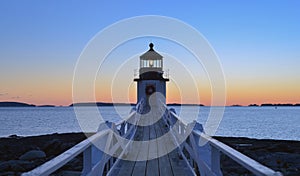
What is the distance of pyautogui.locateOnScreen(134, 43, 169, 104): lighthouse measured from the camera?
28.2 meters

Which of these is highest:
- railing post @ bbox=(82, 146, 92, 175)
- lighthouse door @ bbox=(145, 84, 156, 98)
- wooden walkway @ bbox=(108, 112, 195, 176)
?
lighthouse door @ bbox=(145, 84, 156, 98)

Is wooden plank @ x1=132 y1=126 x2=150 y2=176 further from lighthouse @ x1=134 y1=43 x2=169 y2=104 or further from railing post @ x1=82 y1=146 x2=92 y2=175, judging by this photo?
lighthouse @ x1=134 y1=43 x2=169 y2=104

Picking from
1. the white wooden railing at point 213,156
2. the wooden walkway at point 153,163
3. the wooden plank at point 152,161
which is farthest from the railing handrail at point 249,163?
the wooden plank at point 152,161

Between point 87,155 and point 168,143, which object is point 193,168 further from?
point 168,143

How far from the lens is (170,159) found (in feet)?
28.5

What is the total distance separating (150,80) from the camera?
2838 cm

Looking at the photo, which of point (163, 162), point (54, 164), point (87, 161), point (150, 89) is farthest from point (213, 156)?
point (150, 89)

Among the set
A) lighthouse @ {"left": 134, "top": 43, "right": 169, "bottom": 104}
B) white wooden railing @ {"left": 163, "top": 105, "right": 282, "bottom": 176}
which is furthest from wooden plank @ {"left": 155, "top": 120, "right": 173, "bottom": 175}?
lighthouse @ {"left": 134, "top": 43, "right": 169, "bottom": 104}

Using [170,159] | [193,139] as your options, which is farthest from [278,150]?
[193,139]

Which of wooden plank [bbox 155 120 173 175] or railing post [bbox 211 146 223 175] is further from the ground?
railing post [bbox 211 146 223 175]

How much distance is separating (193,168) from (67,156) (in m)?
4.42

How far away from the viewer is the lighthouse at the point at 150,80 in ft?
92.6

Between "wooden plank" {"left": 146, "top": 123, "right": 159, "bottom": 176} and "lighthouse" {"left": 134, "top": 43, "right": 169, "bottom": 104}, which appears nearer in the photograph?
"wooden plank" {"left": 146, "top": 123, "right": 159, "bottom": 176}

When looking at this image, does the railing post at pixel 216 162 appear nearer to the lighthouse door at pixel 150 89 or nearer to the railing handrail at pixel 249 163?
the railing handrail at pixel 249 163
